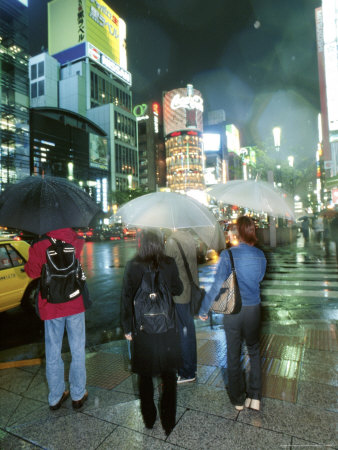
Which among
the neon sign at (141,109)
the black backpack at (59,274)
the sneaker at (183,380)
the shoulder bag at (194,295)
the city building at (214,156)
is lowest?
the sneaker at (183,380)

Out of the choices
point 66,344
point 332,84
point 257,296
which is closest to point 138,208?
point 257,296

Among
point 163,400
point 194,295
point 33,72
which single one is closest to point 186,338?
point 194,295

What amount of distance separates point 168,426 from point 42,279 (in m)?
1.77

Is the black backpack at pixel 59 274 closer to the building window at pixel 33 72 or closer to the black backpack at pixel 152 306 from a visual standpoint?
the black backpack at pixel 152 306

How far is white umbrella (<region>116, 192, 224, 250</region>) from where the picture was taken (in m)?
3.52

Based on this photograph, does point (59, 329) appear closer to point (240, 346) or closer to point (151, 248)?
point (151, 248)

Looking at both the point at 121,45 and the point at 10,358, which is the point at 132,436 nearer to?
the point at 10,358

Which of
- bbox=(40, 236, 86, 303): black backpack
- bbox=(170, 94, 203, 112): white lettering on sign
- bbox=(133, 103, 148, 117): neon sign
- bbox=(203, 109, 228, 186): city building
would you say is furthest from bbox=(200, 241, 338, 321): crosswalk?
bbox=(133, 103, 148, 117): neon sign

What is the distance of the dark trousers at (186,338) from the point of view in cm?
357

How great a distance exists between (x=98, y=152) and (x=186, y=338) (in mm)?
71542

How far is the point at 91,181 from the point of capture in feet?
224

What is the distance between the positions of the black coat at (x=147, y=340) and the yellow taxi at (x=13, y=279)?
423cm

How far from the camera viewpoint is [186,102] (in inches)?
4237

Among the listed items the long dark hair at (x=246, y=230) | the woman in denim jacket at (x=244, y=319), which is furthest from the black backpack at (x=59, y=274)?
the long dark hair at (x=246, y=230)
